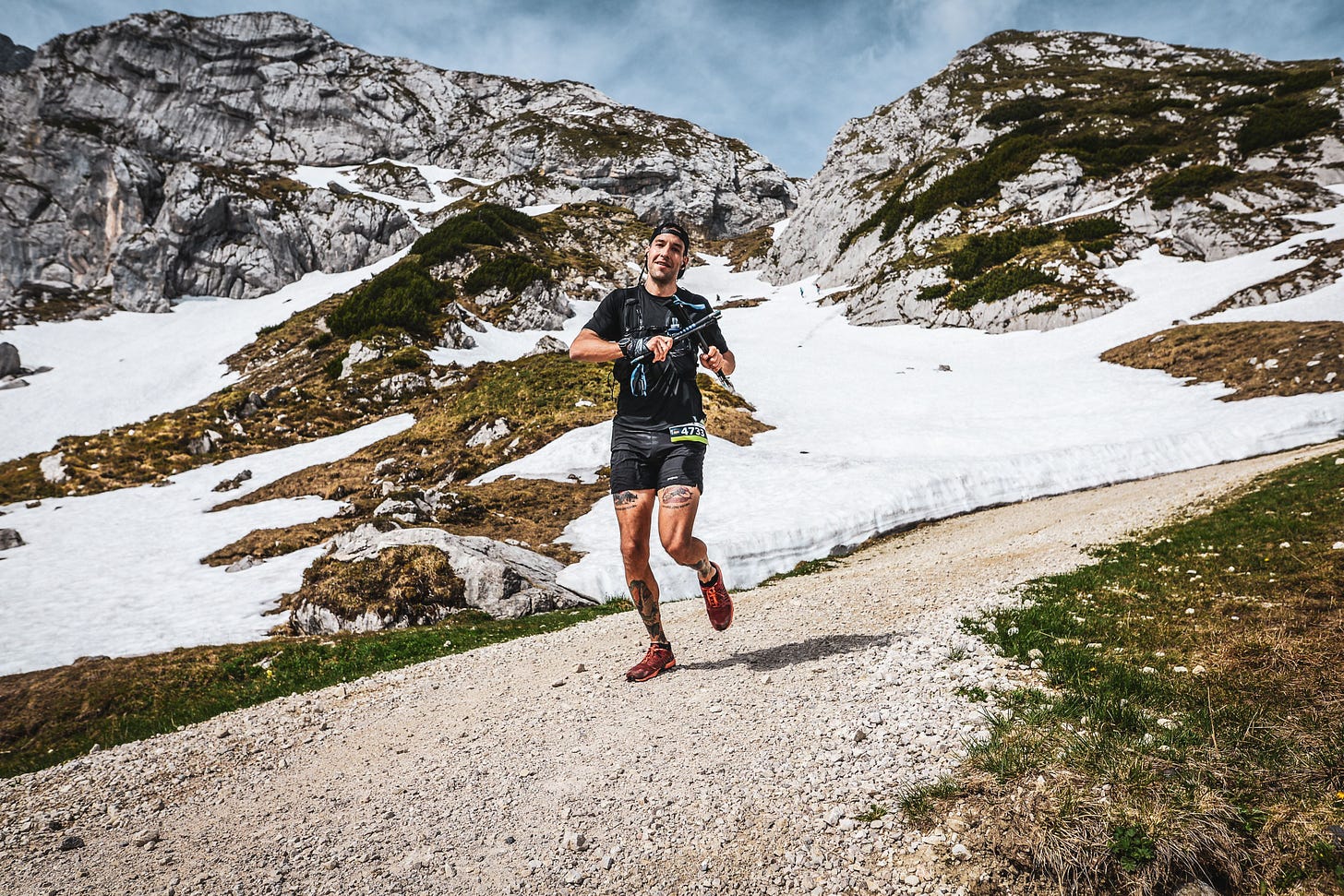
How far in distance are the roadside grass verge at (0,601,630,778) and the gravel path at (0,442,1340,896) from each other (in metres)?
1.35

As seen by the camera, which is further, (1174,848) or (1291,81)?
(1291,81)

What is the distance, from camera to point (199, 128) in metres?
144

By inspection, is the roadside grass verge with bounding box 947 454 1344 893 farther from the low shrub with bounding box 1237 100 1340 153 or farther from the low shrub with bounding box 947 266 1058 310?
the low shrub with bounding box 1237 100 1340 153

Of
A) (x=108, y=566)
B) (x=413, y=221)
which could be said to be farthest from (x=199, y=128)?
(x=108, y=566)

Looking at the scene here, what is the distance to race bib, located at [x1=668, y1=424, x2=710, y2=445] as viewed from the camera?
21.4 ft

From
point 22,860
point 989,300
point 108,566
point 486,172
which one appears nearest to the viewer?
point 22,860

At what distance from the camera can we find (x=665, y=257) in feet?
22.1

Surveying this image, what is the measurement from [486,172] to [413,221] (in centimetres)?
5066

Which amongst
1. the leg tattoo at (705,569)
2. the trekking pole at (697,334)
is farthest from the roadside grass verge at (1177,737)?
the trekking pole at (697,334)

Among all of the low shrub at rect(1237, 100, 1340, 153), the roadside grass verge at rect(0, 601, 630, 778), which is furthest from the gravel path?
the low shrub at rect(1237, 100, 1340, 153)

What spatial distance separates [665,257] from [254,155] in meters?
184

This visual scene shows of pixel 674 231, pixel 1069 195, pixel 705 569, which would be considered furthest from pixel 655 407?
pixel 1069 195

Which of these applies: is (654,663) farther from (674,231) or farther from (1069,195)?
(1069,195)

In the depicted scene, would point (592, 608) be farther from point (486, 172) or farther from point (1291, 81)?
point (486, 172)
